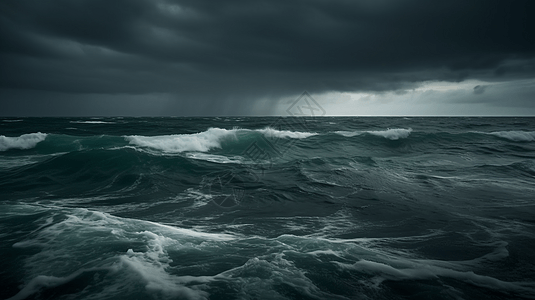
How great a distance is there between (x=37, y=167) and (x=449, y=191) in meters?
17.3

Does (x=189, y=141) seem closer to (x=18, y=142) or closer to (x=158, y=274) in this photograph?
(x=18, y=142)

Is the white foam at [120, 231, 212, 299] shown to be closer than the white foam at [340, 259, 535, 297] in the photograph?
Yes

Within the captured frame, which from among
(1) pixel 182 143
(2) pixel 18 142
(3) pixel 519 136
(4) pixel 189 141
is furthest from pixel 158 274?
(3) pixel 519 136

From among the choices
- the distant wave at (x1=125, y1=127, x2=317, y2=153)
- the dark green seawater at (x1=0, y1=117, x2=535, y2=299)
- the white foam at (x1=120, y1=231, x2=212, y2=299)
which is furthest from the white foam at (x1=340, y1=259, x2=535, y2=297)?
the distant wave at (x1=125, y1=127, x2=317, y2=153)

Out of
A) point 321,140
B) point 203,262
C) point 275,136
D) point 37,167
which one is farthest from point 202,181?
point 275,136

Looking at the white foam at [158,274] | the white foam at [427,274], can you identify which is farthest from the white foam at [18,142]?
the white foam at [427,274]

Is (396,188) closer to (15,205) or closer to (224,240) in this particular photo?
(224,240)

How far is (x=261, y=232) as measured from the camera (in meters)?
5.96

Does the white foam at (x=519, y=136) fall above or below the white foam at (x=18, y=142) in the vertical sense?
above

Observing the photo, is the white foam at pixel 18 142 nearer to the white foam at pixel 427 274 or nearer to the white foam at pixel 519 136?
the white foam at pixel 427 274

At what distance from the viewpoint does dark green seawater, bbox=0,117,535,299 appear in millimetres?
3793

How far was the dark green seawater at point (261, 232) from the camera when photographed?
3.79m

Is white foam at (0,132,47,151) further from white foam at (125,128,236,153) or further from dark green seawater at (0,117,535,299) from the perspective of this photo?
dark green seawater at (0,117,535,299)

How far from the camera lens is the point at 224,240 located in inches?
214
